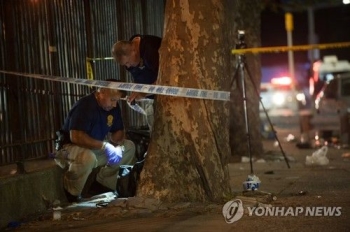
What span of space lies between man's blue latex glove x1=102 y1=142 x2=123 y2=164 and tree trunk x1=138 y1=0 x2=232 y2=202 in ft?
2.28

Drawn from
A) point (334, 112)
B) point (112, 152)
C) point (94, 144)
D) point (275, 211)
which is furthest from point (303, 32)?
point (275, 211)

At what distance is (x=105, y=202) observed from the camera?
646 centimetres

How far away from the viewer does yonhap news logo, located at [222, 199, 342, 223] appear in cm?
561

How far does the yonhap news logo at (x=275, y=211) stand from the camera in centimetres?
561

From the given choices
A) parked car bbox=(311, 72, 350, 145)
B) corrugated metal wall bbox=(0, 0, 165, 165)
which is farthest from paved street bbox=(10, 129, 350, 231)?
parked car bbox=(311, 72, 350, 145)

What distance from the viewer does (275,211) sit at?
579 centimetres

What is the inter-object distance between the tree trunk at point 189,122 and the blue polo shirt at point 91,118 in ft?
2.85

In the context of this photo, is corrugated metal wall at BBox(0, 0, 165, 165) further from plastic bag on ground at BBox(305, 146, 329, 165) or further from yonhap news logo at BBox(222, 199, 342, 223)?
plastic bag on ground at BBox(305, 146, 329, 165)

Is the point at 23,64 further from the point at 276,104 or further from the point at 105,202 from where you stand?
the point at 276,104

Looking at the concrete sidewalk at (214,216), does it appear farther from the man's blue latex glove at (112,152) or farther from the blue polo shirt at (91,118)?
the blue polo shirt at (91,118)

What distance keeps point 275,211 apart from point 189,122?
122 cm

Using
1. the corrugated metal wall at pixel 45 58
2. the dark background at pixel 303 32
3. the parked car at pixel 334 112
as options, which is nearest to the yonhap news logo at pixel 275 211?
the corrugated metal wall at pixel 45 58

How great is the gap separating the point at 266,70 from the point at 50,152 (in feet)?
86.4

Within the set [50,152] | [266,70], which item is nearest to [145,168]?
[50,152]
